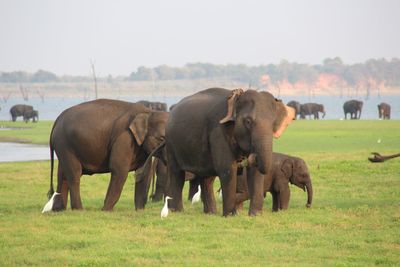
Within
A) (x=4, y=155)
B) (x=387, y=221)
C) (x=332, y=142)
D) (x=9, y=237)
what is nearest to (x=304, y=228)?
(x=387, y=221)

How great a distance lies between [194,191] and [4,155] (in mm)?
18744

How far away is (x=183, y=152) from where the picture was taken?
1600 centimetres

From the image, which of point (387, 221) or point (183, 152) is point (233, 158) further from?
point (387, 221)

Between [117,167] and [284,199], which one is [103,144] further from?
[284,199]

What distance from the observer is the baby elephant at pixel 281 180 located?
1652cm

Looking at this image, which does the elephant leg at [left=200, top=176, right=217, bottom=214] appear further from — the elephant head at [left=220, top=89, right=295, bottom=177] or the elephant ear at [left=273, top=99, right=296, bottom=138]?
the elephant ear at [left=273, top=99, right=296, bottom=138]

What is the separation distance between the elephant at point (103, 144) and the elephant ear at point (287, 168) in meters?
2.16

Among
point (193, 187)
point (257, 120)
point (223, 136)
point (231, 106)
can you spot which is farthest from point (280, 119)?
point (193, 187)

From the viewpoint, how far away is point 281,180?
666 inches

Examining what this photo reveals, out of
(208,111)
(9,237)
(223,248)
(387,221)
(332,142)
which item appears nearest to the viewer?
(223,248)

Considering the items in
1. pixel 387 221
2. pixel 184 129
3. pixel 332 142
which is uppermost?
pixel 184 129

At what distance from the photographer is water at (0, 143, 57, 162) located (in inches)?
1336

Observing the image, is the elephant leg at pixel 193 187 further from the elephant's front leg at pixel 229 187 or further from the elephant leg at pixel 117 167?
the elephant's front leg at pixel 229 187

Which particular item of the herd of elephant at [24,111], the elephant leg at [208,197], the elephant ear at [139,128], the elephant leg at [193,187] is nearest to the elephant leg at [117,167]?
the elephant ear at [139,128]
